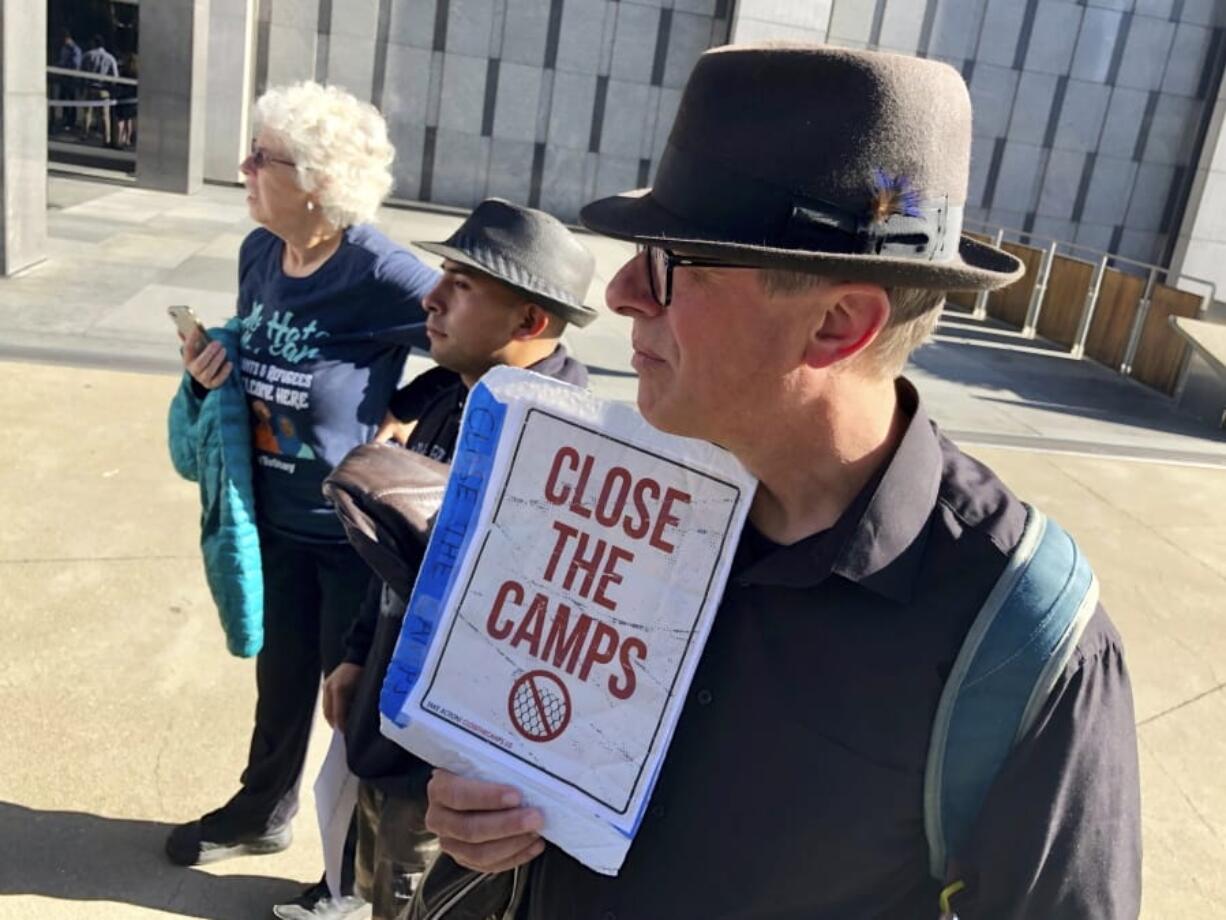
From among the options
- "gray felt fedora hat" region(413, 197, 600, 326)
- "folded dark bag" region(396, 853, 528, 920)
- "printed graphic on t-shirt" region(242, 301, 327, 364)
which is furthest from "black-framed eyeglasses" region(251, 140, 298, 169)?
"folded dark bag" region(396, 853, 528, 920)

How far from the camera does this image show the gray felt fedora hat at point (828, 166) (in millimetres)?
1177

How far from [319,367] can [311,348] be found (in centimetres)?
5

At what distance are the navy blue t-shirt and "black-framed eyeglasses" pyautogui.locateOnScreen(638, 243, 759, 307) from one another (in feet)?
5.12

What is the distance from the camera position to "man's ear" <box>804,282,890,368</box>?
1255 mm

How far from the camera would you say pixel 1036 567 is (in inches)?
48.3

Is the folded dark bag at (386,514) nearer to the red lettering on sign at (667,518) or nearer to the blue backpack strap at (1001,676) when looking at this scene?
the red lettering on sign at (667,518)

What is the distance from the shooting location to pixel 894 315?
1296 mm

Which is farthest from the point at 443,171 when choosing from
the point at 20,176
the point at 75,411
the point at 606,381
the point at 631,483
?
the point at 631,483

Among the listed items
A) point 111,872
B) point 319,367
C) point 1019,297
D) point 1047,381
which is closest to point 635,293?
point 319,367

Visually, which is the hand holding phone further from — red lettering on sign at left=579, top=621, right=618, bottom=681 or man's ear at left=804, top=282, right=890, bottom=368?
man's ear at left=804, top=282, right=890, bottom=368

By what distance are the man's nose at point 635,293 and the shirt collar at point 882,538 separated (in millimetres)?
352

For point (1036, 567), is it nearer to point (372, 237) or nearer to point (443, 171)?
point (372, 237)

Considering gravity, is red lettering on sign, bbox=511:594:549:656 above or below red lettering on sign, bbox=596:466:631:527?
below

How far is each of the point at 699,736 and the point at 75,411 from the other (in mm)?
5753
